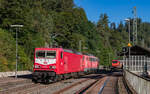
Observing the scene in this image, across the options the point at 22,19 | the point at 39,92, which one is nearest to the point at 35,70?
the point at 39,92

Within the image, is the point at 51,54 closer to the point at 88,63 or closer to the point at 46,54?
the point at 46,54

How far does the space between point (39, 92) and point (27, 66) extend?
3598cm

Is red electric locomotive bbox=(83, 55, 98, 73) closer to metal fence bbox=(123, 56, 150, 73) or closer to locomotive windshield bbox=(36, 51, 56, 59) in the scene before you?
metal fence bbox=(123, 56, 150, 73)

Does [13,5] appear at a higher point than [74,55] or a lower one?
higher

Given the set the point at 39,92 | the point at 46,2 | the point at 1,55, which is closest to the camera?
the point at 39,92

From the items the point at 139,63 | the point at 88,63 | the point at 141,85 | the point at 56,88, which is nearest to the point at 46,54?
the point at 56,88

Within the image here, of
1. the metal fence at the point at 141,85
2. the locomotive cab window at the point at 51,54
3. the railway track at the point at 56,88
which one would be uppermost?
the locomotive cab window at the point at 51,54

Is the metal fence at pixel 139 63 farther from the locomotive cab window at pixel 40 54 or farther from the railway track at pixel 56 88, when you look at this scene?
the locomotive cab window at pixel 40 54

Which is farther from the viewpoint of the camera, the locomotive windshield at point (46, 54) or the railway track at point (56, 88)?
the locomotive windshield at point (46, 54)

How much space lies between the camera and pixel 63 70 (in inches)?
1005

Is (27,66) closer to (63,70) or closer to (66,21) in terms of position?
(63,70)

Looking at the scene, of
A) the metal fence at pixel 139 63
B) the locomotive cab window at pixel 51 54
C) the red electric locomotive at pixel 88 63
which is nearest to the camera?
the locomotive cab window at pixel 51 54

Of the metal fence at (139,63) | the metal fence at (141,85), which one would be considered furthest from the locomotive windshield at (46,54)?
the metal fence at (139,63)

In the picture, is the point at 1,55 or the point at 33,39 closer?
the point at 1,55
